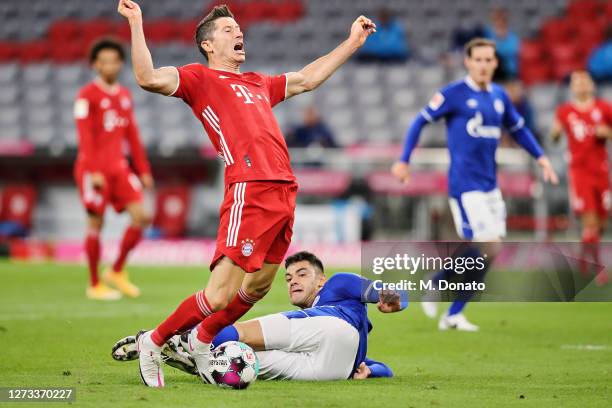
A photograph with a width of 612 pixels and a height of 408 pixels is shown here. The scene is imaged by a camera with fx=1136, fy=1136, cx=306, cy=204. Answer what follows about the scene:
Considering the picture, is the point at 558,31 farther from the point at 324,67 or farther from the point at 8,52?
the point at 324,67

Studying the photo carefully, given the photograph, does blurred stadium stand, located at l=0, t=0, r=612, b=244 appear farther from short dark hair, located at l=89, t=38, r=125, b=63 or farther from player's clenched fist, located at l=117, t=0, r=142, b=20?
player's clenched fist, located at l=117, t=0, r=142, b=20

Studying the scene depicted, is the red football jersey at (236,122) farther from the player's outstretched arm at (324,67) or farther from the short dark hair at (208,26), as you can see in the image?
the player's outstretched arm at (324,67)

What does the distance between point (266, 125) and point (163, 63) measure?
660 inches

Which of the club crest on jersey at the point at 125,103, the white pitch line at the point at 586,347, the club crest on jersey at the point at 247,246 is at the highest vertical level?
the club crest on jersey at the point at 125,103

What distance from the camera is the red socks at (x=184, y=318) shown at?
5852 millimetres

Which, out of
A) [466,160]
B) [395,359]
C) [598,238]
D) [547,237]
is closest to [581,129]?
[598,238]

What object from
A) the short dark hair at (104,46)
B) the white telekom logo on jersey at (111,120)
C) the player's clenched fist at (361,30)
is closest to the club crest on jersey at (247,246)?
the player's clenched fist at (361,30)

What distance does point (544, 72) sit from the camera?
71.3ft

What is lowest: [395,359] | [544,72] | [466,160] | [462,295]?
[395,359]

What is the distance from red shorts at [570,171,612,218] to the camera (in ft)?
46.9

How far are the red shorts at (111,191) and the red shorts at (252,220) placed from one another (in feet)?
20.2

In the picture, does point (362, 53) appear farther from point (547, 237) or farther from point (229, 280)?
point (229, 280)

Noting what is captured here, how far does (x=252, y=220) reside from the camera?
593 cm

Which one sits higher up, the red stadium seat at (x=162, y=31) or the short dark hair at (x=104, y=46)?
the red stadium seat at (x=162, y=31)
